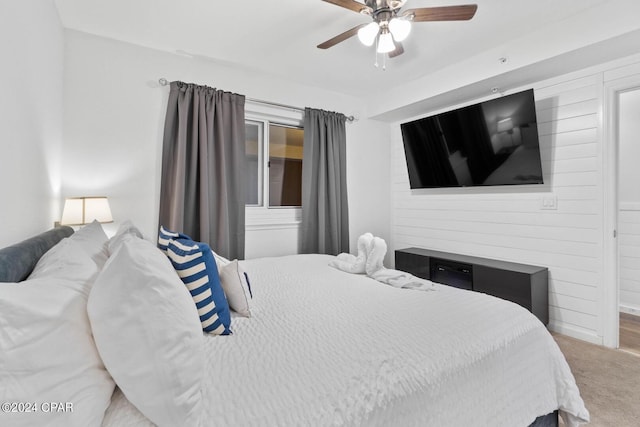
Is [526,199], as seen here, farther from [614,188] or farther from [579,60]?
[579,60]

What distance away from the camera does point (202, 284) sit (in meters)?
1.20

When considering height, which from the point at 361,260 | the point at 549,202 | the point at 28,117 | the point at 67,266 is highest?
the point at 28,117

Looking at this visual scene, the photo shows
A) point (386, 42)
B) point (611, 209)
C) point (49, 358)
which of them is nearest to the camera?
point (49, 358)

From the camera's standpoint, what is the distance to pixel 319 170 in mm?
3598

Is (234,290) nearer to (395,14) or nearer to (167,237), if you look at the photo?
(167,237)

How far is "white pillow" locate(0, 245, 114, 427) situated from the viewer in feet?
1.85

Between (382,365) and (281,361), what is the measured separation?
32cm

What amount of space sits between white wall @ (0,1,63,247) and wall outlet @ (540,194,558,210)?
363cm

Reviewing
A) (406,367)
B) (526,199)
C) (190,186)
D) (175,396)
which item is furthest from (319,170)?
(175,396)

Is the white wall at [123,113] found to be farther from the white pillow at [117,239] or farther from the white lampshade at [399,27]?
the white lampshade at [399,27]

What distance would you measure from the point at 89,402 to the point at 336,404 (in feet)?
1.87

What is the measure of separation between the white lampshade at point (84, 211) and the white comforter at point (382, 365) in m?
1.51

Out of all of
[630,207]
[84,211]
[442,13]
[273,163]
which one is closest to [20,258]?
[84,211]

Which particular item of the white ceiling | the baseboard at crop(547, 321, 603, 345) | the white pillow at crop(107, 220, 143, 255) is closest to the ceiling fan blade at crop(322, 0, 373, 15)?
the white ceiling
